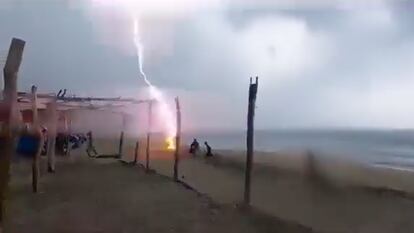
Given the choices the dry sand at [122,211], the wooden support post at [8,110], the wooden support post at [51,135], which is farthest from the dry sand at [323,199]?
the wooden support post at [8,110]

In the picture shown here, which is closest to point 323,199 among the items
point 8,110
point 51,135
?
point 51,135

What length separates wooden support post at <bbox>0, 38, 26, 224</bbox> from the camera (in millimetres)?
4961

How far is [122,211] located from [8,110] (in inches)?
216

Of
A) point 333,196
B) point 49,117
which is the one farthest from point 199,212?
point 49,117

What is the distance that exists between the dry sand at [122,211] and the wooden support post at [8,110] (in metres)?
3.50

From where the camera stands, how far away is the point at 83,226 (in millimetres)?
8836

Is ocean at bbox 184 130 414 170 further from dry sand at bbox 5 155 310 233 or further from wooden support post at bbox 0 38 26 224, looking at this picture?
wooden support post at bbox 0 38 26 224

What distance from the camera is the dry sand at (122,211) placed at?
9.02 metres

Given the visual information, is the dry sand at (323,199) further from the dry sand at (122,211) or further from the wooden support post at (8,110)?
the wooden support post at (8,110)

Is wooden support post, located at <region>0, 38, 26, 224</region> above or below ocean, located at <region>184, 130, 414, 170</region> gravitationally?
above

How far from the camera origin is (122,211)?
34.0ft

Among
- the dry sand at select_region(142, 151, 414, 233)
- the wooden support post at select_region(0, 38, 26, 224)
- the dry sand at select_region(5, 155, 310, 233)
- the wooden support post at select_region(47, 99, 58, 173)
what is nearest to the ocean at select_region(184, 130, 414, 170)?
the dry sand at select_region(142, 151, 414, 233)

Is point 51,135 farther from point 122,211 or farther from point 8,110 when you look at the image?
point 8,110

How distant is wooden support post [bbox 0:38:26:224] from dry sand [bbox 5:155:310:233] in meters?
3.50
